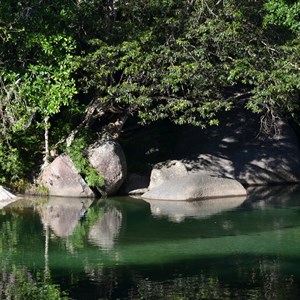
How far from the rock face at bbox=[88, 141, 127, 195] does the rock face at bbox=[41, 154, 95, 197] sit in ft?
1.91

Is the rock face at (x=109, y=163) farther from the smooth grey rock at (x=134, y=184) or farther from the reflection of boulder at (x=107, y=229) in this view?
the reflection of boulder at (x=107, y=229)

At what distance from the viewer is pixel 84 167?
19562 mm

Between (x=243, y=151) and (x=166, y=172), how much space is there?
12.1ft

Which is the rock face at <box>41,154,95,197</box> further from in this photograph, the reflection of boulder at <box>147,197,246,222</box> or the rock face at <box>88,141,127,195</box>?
the reflection of boulder at <box>147,197,246,222</box>

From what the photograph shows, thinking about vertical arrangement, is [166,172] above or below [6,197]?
above

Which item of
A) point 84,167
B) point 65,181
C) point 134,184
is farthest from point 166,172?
point 65,181

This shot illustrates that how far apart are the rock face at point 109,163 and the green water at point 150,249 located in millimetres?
1119

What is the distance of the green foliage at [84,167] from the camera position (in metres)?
19.4

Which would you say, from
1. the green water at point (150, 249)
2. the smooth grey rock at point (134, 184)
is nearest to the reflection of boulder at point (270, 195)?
the green water at point (150, 249)

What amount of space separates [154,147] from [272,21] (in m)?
7.87

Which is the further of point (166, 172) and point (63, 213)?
point (166, 172)

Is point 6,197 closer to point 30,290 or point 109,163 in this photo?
point 109,163

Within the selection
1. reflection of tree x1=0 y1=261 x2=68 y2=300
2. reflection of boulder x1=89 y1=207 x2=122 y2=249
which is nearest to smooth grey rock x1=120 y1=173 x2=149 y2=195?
reflection of boulder x1=89 y1=207 x2=122 y2=249

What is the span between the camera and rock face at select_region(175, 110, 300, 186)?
22359 millimetres
